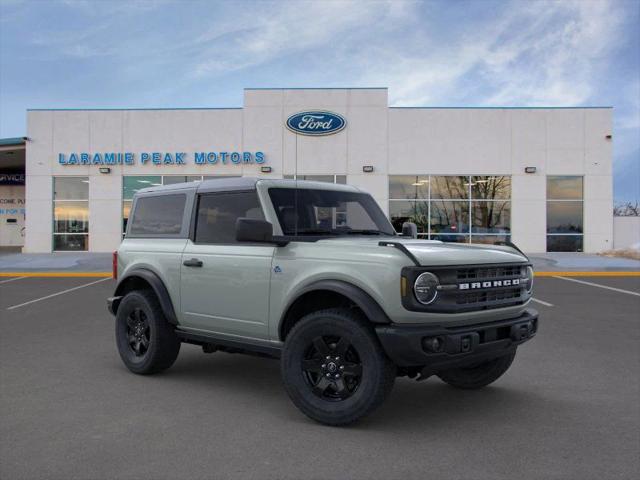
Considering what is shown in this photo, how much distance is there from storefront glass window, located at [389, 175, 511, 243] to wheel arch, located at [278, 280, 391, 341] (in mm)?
19549

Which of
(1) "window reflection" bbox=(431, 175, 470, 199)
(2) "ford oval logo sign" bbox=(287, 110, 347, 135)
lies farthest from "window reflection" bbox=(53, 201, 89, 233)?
(1) "window reflection" bbox=(431, 175, 470, 199)

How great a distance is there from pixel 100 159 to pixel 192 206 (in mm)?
20304

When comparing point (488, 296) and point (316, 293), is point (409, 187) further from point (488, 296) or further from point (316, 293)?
point (316, 293)

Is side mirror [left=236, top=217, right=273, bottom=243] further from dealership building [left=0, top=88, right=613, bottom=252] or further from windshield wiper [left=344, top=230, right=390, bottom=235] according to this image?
dealership building [left=0, top=88, right=613, bottom=252]

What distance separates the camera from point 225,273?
4.95 metres

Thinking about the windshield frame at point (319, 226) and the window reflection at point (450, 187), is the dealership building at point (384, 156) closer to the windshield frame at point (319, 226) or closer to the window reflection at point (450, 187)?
the window reflection at point (450, 187)

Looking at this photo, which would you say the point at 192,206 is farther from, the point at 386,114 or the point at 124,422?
the point at 386,114

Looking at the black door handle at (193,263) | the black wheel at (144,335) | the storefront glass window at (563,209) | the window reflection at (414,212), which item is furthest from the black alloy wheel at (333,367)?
the storefront glass window at (563,209)

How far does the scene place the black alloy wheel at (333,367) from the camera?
411 cm

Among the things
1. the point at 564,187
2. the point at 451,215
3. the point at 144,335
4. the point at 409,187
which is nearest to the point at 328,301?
the point at 144,335

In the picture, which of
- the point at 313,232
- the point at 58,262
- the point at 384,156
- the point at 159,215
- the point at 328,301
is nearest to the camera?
the point at 328,301

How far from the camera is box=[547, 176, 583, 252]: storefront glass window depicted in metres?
23.8

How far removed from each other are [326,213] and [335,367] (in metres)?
1.57

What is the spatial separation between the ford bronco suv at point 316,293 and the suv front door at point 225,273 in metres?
0.01
